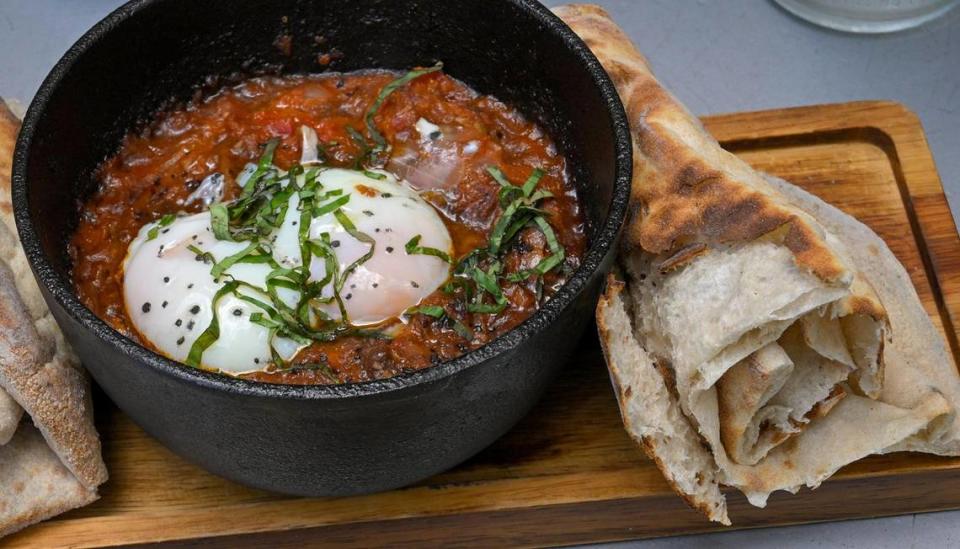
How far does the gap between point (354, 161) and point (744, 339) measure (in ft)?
3.73

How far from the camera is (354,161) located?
327 cm

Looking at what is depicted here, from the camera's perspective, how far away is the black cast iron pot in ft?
8.21

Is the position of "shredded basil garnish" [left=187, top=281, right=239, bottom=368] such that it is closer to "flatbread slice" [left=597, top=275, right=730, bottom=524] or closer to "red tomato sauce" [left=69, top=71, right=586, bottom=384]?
"red tomato sauce" [left=69, top=71, right=586, bottom=384]

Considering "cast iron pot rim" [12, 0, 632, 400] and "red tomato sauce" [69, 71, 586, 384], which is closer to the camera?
"cast iron pot rim" [12, 0, 632, 400]


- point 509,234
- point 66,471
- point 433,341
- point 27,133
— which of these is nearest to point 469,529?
point 433,341

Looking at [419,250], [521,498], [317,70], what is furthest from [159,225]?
[521,498]

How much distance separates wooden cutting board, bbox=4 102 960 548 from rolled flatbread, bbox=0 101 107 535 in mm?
85

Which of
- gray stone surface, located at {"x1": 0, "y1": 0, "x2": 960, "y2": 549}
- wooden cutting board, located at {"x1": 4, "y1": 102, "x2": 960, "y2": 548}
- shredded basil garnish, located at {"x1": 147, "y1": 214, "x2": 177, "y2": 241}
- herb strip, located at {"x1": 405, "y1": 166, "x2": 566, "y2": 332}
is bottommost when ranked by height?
gray stone surface, located at {"x1": 0, "y1": 0, "x2": 960, "y2": 549}

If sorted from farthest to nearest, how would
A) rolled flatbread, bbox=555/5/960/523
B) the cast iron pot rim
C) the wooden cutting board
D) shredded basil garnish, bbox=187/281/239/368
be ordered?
the wooden cutting board, shredded basil garnish, bbox=187/281/239/368, rolled flatbread, bbox=555/5/960/523, the cast iron pot rim

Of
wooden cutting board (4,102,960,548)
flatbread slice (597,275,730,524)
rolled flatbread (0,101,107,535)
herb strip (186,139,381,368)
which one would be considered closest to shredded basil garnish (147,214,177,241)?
herb strip (186,139,381,368)

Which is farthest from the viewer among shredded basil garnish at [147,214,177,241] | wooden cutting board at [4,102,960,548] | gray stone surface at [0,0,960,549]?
gray stone surface at [0,0,960,549]

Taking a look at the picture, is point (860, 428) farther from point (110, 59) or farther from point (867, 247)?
point (110, 59)

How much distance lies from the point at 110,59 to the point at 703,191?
1462 millimetres

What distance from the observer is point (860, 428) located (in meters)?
2.90
